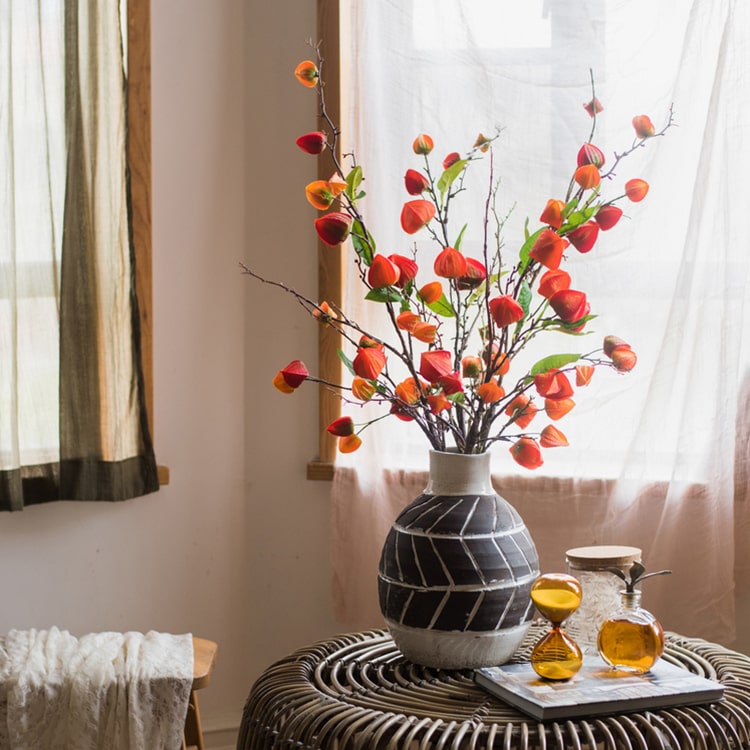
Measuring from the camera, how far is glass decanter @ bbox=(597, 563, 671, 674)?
1.22 meters

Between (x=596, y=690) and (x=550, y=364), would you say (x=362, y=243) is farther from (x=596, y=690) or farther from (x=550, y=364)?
(x=596, y=690)

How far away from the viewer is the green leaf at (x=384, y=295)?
1256mm

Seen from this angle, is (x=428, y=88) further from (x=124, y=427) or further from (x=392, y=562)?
(x=392, y=562)

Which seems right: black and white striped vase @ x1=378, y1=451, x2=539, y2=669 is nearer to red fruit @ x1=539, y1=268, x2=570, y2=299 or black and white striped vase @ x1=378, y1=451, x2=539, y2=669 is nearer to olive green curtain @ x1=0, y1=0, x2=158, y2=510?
red fruit @ x1=539, y1=268, x2=570, y2=299

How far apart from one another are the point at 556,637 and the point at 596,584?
0.15m

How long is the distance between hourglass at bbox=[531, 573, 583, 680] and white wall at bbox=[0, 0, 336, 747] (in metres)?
1.14

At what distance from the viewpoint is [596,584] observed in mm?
1354

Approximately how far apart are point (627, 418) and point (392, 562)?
919 millimetres

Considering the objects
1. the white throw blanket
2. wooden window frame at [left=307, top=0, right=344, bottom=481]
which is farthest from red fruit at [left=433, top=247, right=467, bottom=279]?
wooden window frame at [left=307, top=0, right=344, bottom=481]

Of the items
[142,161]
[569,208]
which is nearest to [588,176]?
[569,208]

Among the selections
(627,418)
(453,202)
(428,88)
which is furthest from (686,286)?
(428,88)

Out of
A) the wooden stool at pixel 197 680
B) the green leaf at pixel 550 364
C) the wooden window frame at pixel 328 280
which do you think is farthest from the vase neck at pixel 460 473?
the wooden window frame at pixel 328 280

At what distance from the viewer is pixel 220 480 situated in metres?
2.33

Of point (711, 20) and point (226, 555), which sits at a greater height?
point (711, 20)
